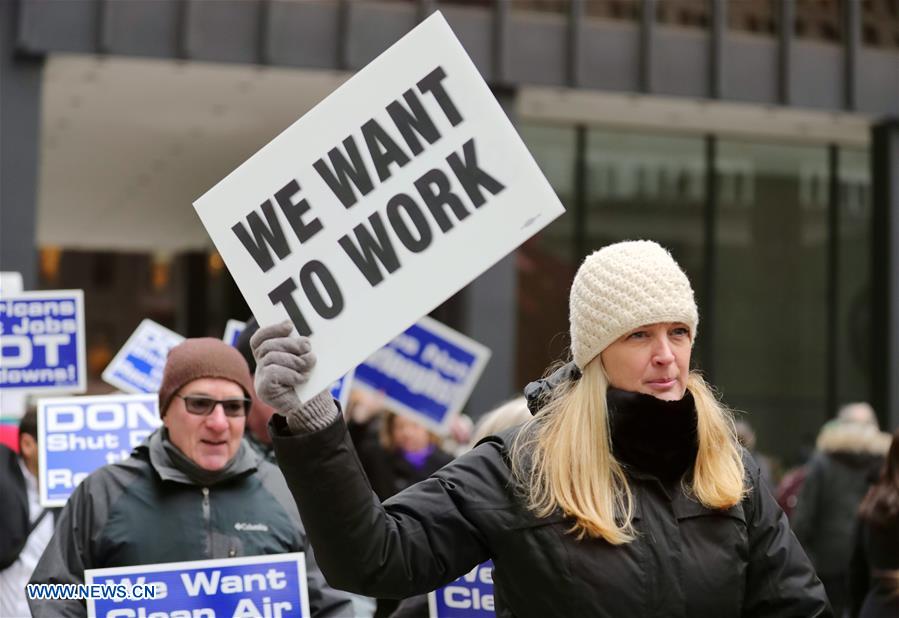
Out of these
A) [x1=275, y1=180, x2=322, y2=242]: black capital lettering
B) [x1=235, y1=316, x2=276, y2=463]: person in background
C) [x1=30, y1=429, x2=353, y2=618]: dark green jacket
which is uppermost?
[x1=275, y1=180, x2=322, y2=242]: black capital lettering

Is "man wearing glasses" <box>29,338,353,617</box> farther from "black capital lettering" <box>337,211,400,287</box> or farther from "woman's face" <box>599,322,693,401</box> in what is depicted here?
"woman's face" <box>599,322,693,401</box>

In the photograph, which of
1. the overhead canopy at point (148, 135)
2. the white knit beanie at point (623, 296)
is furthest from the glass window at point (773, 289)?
the white knit beanie at point (623, 296)

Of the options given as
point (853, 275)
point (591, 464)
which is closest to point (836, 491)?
point (591, 464)

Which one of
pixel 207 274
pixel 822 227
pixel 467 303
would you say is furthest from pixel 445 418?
pixel 207 274

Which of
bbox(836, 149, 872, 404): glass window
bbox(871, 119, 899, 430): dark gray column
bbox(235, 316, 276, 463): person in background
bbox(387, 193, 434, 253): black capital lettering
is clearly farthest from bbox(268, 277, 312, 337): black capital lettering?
bbox(836, 149, 872, 404): glass window

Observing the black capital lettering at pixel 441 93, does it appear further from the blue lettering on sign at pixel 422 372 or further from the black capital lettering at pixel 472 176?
the blue lettering on sign at pixel 422 372

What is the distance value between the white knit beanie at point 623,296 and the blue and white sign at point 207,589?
5.13ft

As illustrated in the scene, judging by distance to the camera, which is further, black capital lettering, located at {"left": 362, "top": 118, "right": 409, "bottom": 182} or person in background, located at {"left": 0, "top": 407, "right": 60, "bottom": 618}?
person in background, located at {"left": 0, "top": 407, "right": 60, "bottom": 618}

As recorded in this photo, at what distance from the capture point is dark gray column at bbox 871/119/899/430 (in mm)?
19375

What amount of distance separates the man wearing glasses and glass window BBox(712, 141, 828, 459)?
16.1 meters

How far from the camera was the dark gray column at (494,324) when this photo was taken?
56.3 ft

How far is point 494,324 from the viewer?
Answer: 688 inches

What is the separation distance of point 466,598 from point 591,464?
2066 millimetres

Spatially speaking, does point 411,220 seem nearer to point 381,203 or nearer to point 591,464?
point 381,203
